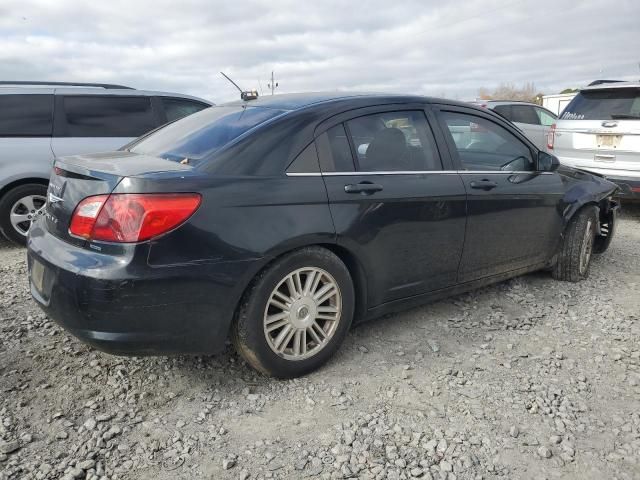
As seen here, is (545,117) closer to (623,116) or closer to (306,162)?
(623,116)

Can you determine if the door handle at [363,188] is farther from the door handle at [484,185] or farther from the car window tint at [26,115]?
the car window tint at [26,115]

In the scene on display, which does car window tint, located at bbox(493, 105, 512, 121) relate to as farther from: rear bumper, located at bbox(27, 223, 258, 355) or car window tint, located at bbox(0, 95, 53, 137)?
rear bumper, located at bbox(27, 223, 258, 355)

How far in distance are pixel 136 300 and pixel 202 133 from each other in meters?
1.17

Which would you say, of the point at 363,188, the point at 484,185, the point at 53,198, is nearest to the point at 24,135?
the point at 53,198

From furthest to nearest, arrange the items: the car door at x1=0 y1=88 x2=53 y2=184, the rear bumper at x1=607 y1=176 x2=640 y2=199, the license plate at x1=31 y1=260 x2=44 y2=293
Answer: the rear bumper at x1=607 y1=176 x2=640 y2=199 → the car door at x1=0 y1=88 x2=53 y2=184 → the license plate at x1=31 y1=260 x2=44 y2=293

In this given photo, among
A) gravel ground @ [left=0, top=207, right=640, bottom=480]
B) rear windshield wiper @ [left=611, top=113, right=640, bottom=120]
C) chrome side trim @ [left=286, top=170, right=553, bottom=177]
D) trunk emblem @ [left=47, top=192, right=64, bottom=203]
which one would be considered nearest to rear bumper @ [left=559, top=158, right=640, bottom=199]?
rear windshield wiper @ [left=611, top=113, right=640, bottom=120]

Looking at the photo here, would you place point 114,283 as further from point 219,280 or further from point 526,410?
point 526,410

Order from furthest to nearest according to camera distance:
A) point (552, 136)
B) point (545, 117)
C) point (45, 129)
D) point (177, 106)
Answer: point (545, 117) → point (552, 136) → point (177, 106) → point (45, 129)

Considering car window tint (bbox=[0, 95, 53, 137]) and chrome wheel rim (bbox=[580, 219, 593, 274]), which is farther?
car window tint (bbox=[0, 95, 53, 137])

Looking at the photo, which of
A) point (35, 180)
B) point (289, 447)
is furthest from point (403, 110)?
point (35, 180)

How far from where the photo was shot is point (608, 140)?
277 inches

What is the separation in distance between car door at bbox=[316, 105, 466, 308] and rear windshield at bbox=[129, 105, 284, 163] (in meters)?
0.44

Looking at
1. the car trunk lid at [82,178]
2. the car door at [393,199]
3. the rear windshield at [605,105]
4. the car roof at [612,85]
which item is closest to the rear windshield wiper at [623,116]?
the rear windshield at [605,105]

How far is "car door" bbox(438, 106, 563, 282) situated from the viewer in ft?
12.0
